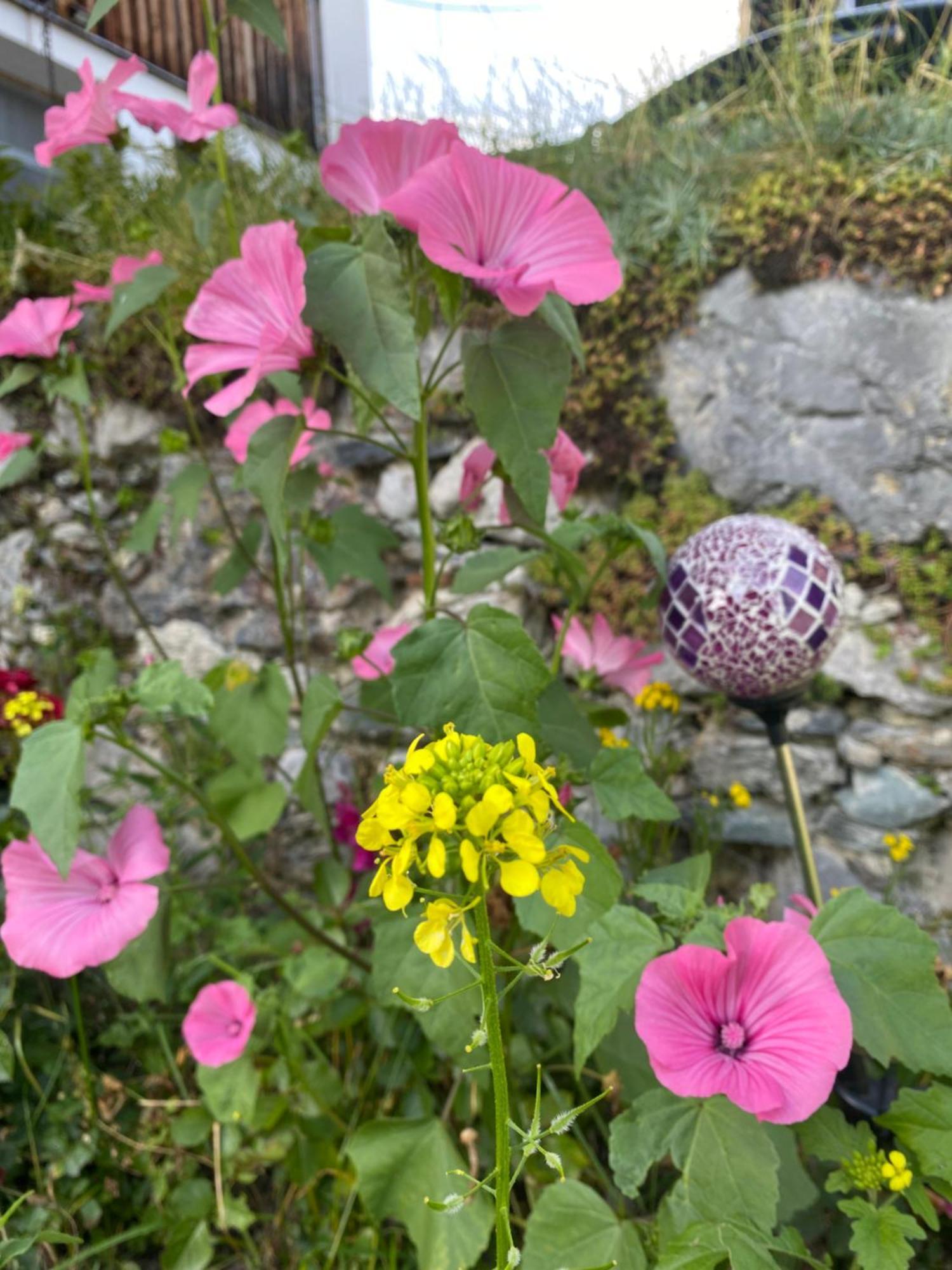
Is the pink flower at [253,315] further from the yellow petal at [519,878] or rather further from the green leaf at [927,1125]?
the green leaf at [927,1125]

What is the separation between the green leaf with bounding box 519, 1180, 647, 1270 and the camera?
25.4 inches

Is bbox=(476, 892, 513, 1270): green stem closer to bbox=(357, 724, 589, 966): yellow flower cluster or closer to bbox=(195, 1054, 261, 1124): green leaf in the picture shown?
bbox=(357, 724, 589, 966): yellow flower cluster

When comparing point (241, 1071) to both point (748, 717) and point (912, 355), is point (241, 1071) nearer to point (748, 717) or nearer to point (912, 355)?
point (748, 717)

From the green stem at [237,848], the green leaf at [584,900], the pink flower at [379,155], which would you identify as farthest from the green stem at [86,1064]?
the pink flower at [379,155]

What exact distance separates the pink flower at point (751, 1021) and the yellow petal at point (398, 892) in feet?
1.01

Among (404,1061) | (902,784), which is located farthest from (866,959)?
(902,784)

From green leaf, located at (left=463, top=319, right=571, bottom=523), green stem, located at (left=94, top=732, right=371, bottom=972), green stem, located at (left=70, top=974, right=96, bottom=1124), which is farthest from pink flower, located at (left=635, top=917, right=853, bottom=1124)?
green stem, located at (left=70, top=974, right=96, bottom=1124)

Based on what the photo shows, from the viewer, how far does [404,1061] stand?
1190 millimetres

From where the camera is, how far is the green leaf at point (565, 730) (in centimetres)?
89

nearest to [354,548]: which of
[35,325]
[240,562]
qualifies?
[240,562]

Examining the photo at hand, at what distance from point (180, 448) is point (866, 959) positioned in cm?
121

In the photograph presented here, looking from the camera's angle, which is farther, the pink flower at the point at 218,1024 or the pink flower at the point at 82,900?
Result: the pink flower at the point at 218,1024

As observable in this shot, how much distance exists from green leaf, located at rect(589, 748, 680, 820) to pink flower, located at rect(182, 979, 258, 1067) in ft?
1.84

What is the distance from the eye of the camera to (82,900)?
37.4 inches
